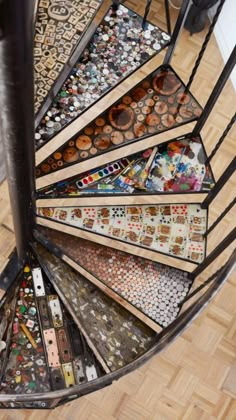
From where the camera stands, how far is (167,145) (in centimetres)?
309

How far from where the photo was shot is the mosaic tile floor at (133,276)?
→ 9.75 ft

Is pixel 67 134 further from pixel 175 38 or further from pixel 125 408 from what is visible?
pixel 125 408

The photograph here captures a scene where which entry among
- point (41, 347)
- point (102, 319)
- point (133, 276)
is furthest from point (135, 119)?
point (41, 347)

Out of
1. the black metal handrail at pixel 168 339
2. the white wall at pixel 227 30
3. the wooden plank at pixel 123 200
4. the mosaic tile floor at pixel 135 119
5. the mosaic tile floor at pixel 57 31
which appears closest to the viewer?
the black metal handrail at pixel 168 339

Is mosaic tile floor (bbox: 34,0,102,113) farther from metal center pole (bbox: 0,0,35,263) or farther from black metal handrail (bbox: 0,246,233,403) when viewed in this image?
black metal handrail (bbox: 0,246,233,403)

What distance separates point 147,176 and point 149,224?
24 cm

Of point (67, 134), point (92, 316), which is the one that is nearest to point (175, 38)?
point (67, 134)

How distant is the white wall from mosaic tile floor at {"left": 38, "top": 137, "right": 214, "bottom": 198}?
901 mm

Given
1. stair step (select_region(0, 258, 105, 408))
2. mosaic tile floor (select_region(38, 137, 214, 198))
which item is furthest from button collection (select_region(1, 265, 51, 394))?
mosaic tile floor (select_region(38, 137, 214, 198))

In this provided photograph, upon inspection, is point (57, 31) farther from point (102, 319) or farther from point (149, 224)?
point (102, 319)

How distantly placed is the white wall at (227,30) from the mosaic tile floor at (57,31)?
1.14 m

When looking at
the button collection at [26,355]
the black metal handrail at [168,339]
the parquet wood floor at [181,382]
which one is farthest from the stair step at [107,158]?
the black metal handrail at [168,339]

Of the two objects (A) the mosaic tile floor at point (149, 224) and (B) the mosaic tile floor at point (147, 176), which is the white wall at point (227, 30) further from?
(A) the mosaic tile floor at point (149, 224)

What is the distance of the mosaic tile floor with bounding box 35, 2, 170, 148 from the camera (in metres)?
2.88
